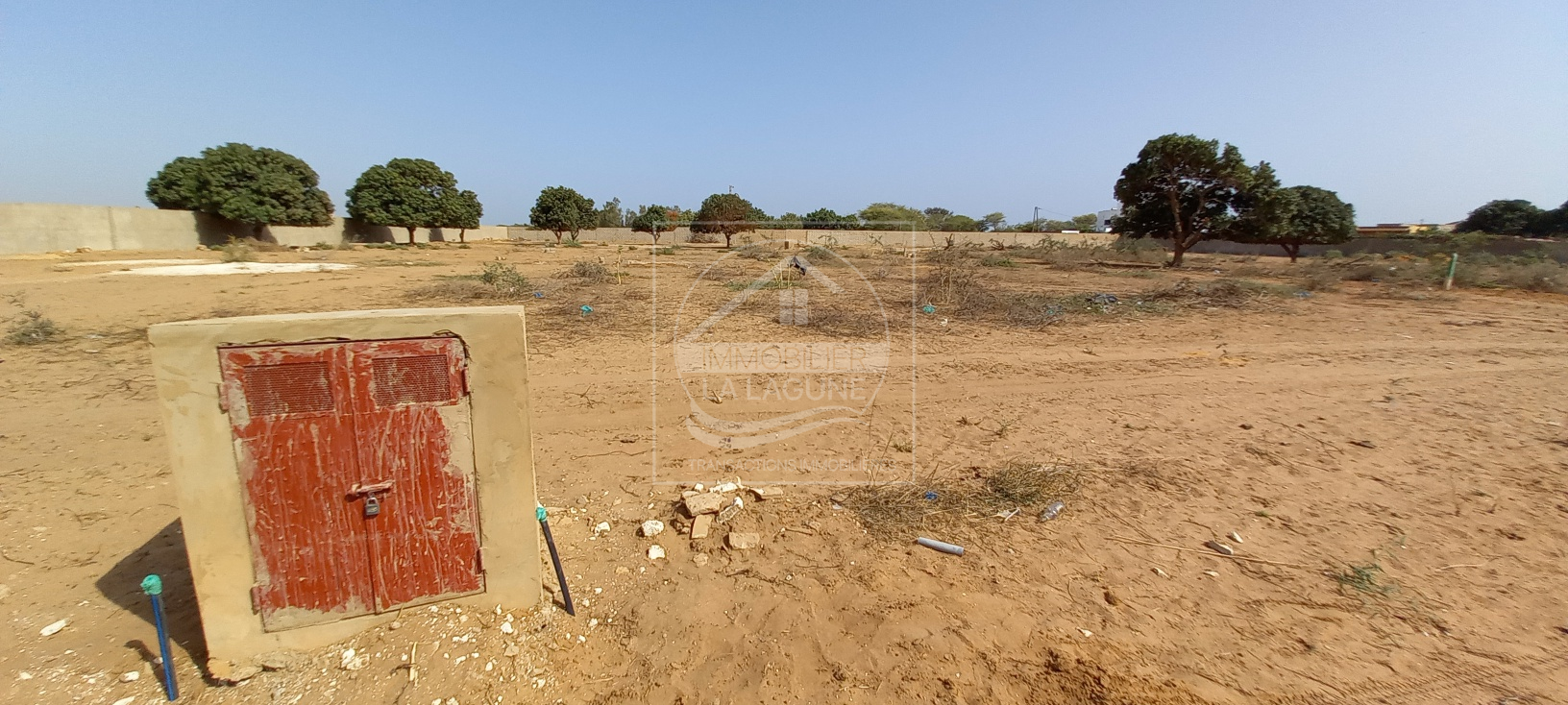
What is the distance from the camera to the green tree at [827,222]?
3475 cm

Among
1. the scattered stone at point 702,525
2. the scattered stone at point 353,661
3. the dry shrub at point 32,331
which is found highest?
the dry shrub at point 32,331

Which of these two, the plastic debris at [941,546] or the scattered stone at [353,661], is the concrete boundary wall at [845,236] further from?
the scattered stone at [353,661]

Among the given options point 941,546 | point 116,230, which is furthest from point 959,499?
point 116,230

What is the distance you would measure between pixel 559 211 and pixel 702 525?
41110 mm

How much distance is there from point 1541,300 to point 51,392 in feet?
82.5

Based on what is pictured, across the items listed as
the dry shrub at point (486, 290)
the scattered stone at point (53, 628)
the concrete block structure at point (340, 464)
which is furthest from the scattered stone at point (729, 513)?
the dry shrub at point (486, 290)

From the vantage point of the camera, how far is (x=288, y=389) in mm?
2271

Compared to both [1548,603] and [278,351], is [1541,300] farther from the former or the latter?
[278,351]

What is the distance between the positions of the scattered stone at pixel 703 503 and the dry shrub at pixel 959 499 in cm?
84

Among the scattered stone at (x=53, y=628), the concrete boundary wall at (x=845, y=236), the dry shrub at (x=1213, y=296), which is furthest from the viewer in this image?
the concrete boundary wall at (x=845, y=236)

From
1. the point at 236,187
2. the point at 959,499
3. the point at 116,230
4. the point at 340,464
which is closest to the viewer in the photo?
the point at 340,464

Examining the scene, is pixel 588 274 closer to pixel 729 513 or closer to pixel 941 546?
pixel 729 513

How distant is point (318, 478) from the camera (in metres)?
2.35

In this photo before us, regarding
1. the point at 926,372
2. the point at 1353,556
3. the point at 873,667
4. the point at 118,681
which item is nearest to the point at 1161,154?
the point at 926,372
